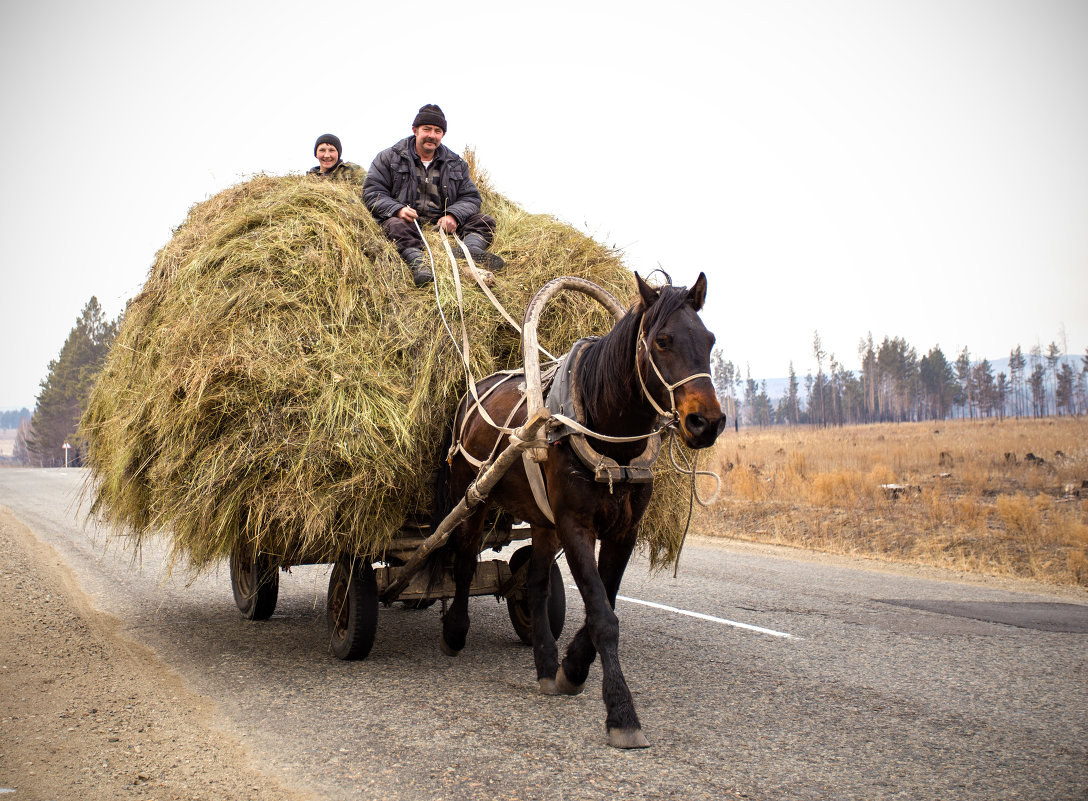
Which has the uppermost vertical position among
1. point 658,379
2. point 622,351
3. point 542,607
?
point 622,351

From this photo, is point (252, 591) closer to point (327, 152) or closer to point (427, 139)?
point (427, 139)

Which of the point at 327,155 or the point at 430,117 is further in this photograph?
the point at 327,155

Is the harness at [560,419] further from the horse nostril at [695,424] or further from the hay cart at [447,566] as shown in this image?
the horse nostril at [695,424]

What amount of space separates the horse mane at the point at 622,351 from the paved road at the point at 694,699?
1577mm

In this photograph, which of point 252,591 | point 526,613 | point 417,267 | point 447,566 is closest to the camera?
point 447,566

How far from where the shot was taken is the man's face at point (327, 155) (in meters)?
8.30

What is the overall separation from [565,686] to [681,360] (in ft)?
6.36

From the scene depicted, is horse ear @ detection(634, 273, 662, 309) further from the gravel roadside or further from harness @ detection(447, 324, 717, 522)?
the gravel roadside

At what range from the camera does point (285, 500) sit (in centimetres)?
426

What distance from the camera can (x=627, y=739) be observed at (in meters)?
3.42

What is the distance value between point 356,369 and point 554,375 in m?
1.18

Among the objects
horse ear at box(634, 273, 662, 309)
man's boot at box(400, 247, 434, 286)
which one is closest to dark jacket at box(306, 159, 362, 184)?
man's boot at box(400, 247, 434, 286)

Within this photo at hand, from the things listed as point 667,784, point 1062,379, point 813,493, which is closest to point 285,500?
point 667,784

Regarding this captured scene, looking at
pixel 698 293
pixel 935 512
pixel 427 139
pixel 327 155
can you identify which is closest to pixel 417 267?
pixel 427 139
